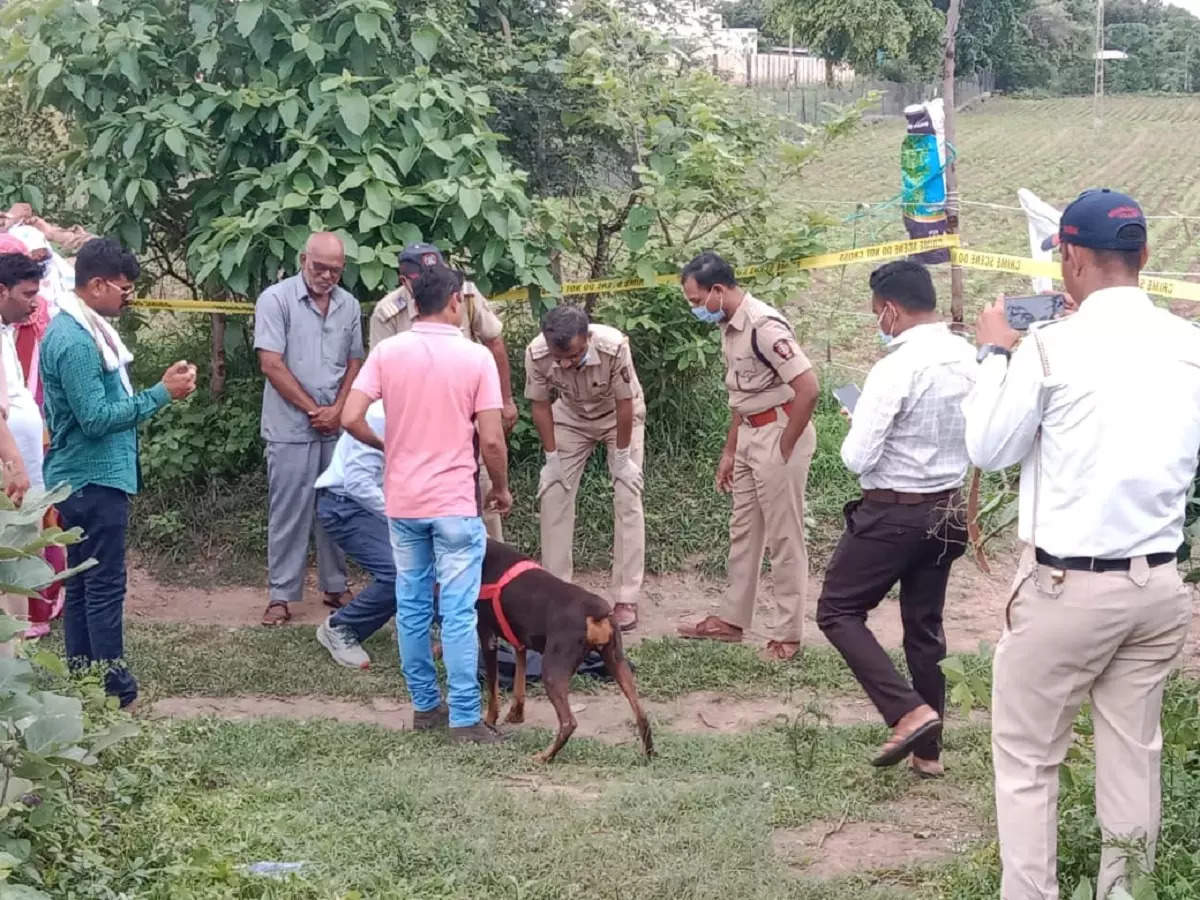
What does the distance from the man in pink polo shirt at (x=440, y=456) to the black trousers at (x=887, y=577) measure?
4.60ft

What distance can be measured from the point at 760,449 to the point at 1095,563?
3441 millimetres

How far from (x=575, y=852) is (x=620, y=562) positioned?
10.7 feet

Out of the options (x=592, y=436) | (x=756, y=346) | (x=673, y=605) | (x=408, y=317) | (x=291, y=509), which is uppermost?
(x=408, y=317)

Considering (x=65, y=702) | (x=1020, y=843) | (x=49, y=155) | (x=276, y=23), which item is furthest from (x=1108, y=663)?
(x=49, y=155)

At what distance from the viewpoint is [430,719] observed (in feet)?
18.7

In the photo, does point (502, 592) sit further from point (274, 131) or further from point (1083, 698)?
point (274, 131)

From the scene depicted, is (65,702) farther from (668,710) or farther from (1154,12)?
(1154,12)

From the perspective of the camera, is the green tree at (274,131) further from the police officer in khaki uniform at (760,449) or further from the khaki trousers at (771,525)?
the khaki trousers at (771,525)

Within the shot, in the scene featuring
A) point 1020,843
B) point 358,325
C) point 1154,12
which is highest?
point 1154,12

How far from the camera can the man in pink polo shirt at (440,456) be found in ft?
17.8

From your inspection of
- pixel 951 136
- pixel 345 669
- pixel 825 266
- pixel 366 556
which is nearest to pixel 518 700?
pixel 345 669

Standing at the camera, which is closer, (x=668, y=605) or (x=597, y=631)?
(x=597, y=631)

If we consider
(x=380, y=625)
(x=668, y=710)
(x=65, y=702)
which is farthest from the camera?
(x=380, y=625)

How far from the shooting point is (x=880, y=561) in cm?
507
